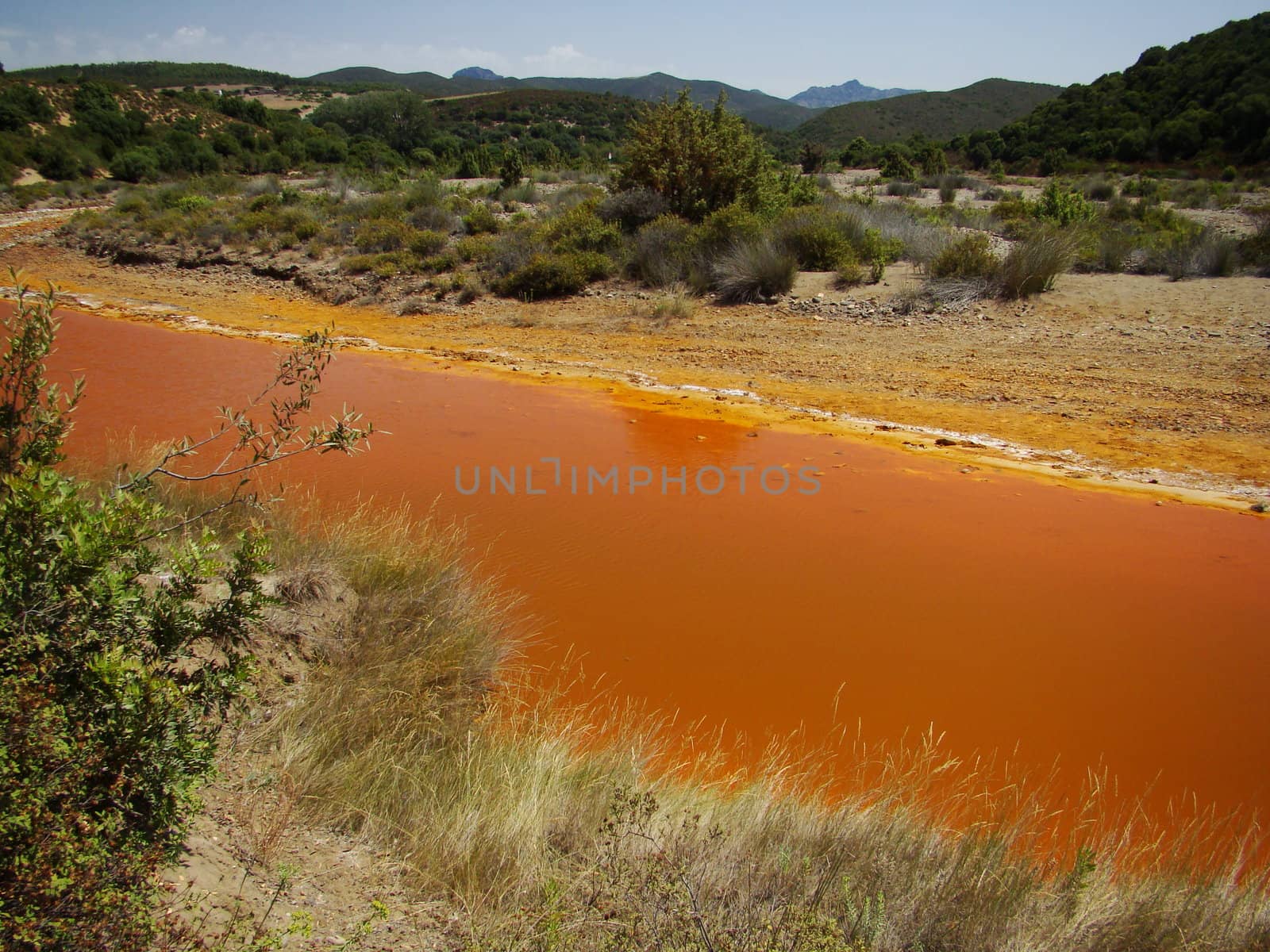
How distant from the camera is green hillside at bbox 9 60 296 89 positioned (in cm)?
8681

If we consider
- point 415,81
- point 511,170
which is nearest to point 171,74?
point 415,81

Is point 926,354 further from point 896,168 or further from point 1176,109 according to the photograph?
point 1176,109

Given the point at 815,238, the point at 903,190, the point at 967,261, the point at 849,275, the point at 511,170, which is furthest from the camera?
the point at 511,170

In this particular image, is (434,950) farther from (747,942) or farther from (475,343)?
(475,343)

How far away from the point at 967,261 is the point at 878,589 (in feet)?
33.5

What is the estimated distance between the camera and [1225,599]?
217 inches

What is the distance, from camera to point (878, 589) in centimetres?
555

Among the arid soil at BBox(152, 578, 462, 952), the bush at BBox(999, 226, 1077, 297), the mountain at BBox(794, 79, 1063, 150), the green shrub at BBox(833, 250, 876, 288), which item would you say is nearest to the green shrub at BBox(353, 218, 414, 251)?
the green shrub at BBox(833, 250, 876, 288)

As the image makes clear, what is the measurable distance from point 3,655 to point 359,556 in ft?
7.52

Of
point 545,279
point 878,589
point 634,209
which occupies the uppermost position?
point 634,209

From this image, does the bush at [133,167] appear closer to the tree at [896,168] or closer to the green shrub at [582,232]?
the green shrub at [582,232]

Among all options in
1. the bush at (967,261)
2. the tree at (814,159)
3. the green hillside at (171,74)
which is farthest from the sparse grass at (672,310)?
the green hillside at (171,74)

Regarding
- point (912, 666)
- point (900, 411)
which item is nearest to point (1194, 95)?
point (900, 411)

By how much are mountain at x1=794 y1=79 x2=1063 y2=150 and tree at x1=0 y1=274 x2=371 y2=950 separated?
241ft
